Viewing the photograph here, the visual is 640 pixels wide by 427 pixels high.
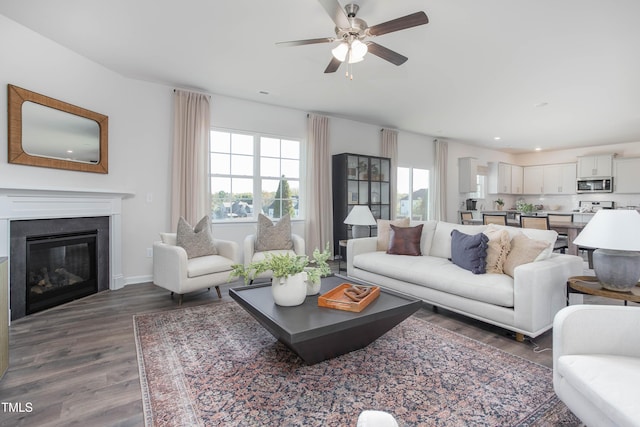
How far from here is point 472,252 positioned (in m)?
2.81

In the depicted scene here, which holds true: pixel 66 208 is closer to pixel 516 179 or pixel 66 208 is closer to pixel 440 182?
pixel 440 182

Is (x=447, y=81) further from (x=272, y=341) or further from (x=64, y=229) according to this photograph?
(x=64, y=229)

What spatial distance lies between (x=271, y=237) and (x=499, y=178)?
303 inches

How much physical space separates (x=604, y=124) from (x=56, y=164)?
9.08m

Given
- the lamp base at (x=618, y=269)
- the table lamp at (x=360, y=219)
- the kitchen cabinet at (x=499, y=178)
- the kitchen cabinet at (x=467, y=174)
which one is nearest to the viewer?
the lamp base at (x=618, y=269)

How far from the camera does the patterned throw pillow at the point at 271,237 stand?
402cm

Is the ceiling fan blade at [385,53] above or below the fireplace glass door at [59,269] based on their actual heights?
above

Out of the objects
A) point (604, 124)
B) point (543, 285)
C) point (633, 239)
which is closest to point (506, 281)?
point (543, 285)

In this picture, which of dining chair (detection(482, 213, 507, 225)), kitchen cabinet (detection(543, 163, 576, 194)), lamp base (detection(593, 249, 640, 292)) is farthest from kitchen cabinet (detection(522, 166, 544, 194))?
lamp base (detection(593, 249, 640, 292))

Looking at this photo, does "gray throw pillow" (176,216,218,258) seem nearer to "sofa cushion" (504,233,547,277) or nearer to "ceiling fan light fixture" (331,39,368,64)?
"ceiling fan light fixture" (331,39,368,64)

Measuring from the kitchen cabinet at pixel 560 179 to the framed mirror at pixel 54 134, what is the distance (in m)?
10.8

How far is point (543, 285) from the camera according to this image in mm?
2297

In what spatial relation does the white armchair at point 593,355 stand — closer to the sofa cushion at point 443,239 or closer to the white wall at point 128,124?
the sofa cushion at point 443,239

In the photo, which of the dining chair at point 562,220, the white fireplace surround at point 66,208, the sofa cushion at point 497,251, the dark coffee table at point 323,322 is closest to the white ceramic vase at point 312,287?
the dark coffee table at point 323,322
